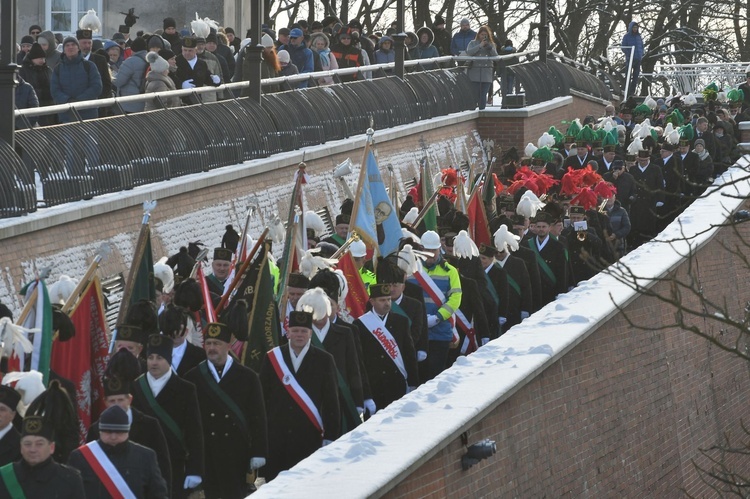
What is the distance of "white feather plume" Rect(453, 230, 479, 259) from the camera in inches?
603

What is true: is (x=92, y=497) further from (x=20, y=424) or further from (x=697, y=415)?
(x=697, y=415)

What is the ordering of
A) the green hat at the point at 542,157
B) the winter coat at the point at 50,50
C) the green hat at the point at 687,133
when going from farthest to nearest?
1. the green hat at the point at 687,133
2. the green hat at the point at 542,157
3. the winter coat at the point at 50,50

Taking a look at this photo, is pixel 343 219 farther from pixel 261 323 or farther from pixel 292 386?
pixel 292 386

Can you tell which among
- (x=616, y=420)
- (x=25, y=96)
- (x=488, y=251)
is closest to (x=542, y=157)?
(x=488, y=251)

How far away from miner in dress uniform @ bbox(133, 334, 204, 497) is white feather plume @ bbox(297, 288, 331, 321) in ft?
4.04

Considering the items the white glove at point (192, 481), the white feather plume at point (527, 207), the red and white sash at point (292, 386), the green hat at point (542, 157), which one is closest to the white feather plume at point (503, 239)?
the white feather plume at point (527, 207)

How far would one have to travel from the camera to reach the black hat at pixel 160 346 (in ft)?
34.9

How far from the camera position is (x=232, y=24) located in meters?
32.1

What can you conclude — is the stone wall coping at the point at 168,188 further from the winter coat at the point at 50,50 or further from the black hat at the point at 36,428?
the black hat at the point at 36,428

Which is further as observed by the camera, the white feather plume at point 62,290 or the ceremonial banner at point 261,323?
the ceremonial banner at point 261,323

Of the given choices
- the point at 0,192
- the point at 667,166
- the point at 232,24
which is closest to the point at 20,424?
the point at 0,192

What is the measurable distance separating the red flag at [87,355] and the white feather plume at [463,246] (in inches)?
168

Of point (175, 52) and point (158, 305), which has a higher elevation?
point (175, 52)

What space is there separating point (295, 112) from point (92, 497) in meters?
13.0
